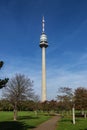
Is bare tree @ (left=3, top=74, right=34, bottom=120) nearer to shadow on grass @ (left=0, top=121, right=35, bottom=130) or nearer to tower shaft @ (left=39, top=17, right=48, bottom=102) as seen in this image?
shadow on grass @ (left=0, top=121, right=35, bottom=130)

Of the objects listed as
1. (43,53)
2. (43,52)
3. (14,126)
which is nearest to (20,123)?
(14,126)

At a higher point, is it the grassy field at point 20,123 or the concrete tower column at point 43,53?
the concrete tower column at point 43,53

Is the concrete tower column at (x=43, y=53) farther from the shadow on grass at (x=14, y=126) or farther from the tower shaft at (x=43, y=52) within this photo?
the shadow on grass at (x=14, y=126)

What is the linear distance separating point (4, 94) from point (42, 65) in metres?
107

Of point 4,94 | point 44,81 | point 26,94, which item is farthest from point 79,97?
point 44,81

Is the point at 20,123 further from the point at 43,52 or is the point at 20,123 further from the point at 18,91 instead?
the point at 43,52

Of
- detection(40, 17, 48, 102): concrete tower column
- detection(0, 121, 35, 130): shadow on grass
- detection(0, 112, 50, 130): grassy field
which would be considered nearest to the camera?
detection(0, 121, 35, 130): shadow on grass

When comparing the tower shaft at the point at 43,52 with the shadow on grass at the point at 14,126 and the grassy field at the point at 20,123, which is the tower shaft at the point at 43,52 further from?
the shadow on grass at the point at 14,126

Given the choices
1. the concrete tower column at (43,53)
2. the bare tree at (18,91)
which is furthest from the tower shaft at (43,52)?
the bare tree at (18,91)

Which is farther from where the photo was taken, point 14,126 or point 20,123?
point 20,123

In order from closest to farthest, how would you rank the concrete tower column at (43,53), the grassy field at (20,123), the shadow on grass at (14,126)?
1. the shadow on grass at (14,126)
2. the grassy field at (20,123)
3. the concrete tower column at (43,53)

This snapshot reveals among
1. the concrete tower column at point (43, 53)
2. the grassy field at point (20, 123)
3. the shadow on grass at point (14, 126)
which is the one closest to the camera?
the shadow on grass at point (14, 126)

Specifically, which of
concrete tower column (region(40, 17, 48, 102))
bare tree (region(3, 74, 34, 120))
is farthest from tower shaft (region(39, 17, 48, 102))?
bare tree (region(3, 74, 34, 120))

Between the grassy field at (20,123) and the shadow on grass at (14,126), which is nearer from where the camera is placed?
the shadow on grass at (14,126)
